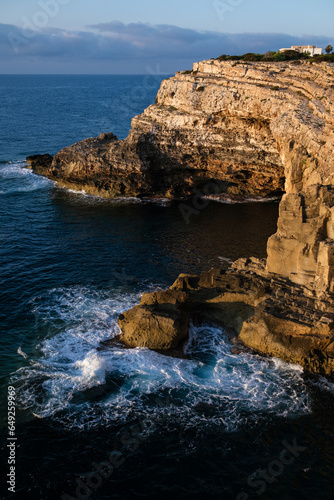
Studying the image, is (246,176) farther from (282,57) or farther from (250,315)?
(250,315)

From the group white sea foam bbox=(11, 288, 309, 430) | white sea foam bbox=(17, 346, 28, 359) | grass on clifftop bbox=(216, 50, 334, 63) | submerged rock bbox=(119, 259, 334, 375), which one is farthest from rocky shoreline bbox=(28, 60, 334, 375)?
grass on clifftop bbox=(216, 50, 334, 63)

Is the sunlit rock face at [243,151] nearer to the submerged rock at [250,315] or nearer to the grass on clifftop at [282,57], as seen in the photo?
the submerged rock at [250,315]

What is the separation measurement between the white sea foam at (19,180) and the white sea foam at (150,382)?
40141 millimetres

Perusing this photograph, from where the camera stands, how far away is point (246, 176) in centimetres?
6231

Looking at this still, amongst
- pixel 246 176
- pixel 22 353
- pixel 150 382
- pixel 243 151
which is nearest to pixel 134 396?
pixel 150 382

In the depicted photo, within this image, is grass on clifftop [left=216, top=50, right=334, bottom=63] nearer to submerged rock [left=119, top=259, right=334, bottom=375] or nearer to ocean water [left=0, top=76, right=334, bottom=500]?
ocean water [left=0, top=76, right=334, bottom=500]

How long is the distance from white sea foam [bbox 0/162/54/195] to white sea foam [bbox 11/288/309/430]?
4014cm

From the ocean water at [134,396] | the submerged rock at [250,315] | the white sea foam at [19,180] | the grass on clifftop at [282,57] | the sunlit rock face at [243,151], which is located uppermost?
the grass on clifftop at [282,57]

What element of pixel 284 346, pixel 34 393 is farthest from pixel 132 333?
pixel 284 346

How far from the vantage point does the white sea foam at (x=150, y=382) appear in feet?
85.0

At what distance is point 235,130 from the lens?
2235 inches

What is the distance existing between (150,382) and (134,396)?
162 centimetres

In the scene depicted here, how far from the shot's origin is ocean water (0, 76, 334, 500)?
2188 cm

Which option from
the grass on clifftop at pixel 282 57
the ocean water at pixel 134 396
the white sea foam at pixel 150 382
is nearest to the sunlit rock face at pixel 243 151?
the grass on clifftop at pixel 282 57
